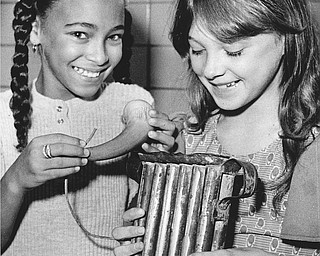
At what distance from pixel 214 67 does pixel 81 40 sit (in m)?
0.30

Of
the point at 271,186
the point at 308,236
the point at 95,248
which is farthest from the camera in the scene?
the point at 95,248

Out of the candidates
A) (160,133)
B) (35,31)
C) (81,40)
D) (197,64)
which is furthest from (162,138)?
(35,31)

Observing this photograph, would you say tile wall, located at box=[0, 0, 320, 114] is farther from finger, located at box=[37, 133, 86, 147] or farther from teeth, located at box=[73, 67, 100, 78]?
finger, located at box=[37, 133, 86, 147]

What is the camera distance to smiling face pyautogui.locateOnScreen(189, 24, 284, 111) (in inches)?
43.7

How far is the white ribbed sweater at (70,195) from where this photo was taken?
131cm

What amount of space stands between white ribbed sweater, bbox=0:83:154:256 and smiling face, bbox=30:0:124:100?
85 mm

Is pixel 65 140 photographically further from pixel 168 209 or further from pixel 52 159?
pixel 168 209

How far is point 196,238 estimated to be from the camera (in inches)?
37.5

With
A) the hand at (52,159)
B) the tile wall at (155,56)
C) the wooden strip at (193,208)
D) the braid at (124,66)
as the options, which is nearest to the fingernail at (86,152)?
the hand at (52,159)

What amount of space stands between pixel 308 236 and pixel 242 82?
0.33 meters

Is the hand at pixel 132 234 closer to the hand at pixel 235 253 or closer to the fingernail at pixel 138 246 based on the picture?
the fingernail at pixel 138 246

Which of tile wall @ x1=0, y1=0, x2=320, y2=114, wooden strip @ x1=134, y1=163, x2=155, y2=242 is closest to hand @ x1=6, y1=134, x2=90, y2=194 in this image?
wooden strip @ x1=134, y1=163, x2=155, y2=242

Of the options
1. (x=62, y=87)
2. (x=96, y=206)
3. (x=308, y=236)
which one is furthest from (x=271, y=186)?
(x=62, y=87)

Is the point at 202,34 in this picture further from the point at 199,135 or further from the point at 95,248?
the point at 95,248
